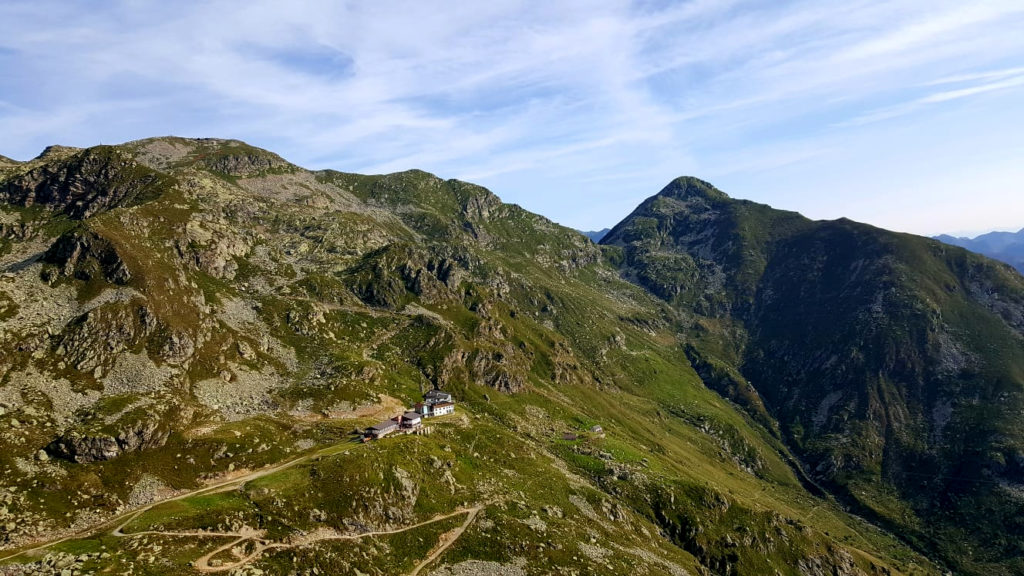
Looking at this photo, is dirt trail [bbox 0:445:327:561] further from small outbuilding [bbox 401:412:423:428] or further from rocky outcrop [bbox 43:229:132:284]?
rocky outcrop [bbox 43:229:132:284]

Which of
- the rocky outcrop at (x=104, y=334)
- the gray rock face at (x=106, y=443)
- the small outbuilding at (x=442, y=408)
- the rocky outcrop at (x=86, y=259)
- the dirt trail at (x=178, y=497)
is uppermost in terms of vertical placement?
the rocky outcrop at (x=86, y=259)

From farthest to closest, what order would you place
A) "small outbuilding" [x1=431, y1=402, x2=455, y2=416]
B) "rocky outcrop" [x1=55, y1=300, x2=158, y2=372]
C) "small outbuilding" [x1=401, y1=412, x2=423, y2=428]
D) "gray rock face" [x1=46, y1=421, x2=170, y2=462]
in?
"small outbuilding" [x1=431, y1=402, x2=455, y2=416] < "small outbuilding" [x1=401, y1=412, x2=423, y2=428] < "rocky outcrop" [x1=55, y1=300, x2=158, y2=372] < "gray rock face" [x1=46, y1=421, x2=170, y2=462]

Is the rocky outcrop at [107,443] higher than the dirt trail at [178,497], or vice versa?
the rocky outcrop at [107,443]

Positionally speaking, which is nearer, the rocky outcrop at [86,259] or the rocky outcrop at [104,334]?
the rocky outcrop at [104,334]

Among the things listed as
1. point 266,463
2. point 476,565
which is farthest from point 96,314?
point 476,565

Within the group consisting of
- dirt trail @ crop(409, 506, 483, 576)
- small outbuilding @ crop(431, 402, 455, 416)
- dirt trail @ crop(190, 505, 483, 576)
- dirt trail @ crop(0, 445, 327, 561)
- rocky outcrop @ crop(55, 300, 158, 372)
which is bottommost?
dirt trail @ crop(409, 506, 483, 576)

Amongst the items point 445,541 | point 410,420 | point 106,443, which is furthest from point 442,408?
point 106,443

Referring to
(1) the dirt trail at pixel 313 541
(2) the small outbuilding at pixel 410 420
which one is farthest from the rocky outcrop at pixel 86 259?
(1) the dirt trail at pixel 313 541

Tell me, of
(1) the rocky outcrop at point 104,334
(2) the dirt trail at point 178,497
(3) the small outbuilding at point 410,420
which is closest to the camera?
(2) the dirt trail at point 178,497

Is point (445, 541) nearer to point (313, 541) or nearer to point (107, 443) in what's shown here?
point (313, 541)

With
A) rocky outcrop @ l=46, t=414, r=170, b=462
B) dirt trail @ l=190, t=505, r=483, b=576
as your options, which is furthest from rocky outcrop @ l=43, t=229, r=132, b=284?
dirt trail @ l=190, t=505, r=483, b=576

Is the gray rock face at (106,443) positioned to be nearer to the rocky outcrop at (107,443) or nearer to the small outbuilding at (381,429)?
the rocky outcrop at (107,443)

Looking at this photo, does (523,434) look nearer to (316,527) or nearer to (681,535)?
(681,535)
